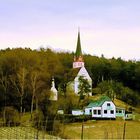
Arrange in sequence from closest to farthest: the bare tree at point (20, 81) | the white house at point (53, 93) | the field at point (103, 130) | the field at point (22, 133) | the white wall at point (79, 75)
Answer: the field at point (22, 133)
the field at point (103, 130)
the bare tree at point (20, 81)
the white house at point (53, 93)
the white wall at point (79, 75)

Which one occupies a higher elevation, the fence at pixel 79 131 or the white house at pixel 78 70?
the white house at pixel 78 70

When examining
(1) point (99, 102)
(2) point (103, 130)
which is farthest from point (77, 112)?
(2) point (103, 130)

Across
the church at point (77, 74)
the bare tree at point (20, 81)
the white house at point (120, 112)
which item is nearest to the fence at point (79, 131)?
the white house at point (120, 112)

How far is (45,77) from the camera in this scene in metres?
65.8

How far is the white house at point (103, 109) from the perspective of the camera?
63031 mm

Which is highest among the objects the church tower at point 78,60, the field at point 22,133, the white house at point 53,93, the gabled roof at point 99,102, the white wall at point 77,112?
the church tower at point 78,60

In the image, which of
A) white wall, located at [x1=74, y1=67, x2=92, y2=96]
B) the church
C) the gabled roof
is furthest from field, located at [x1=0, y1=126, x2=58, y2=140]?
white wall, located at [x1=74, y1=67, x2=92, y2=96]

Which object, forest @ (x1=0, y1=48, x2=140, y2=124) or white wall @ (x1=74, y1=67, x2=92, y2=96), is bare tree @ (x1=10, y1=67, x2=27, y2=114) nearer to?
forest @ (x1=0, y1=48, x2=140, y2=124)

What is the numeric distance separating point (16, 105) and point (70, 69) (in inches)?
582

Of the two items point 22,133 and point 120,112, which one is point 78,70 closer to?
point 120,112

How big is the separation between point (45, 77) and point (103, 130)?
13.4 meters

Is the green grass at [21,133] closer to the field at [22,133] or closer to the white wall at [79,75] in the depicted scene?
the field at [22,133]

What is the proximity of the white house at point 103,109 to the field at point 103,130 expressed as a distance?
2945mm

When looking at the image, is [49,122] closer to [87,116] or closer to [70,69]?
[87,116]
